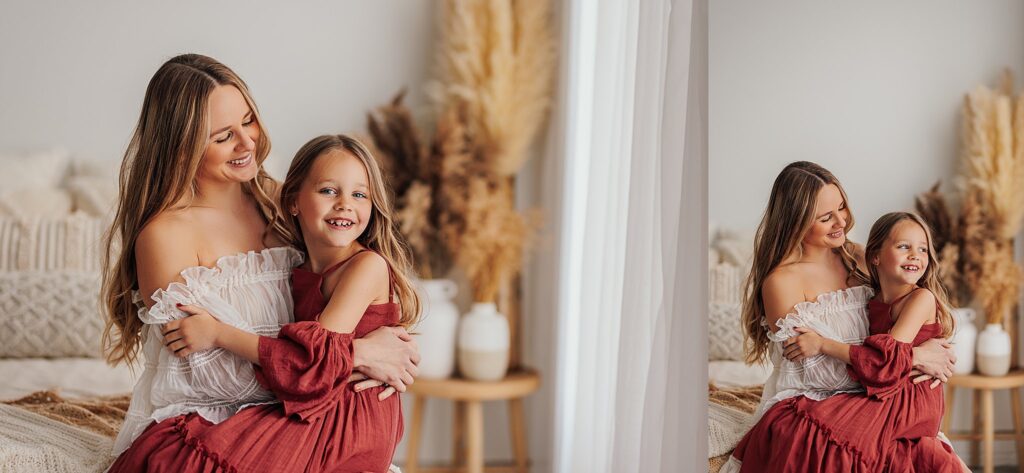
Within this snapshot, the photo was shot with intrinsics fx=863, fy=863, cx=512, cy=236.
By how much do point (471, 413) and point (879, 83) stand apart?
2277 mm

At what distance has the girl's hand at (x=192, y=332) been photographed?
4.97ft

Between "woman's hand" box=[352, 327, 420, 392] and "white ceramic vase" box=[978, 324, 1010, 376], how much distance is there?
3.13ft

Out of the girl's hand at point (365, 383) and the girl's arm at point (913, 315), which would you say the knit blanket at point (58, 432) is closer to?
the girl's hand at point (365, 383)

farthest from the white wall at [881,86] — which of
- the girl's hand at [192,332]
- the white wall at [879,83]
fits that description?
the girl's hand at [192,332]

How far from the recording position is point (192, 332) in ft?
4.97

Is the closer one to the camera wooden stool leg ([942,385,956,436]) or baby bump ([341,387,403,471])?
wooden stool leg ([942,385,956,436])

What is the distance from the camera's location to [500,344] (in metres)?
3.10

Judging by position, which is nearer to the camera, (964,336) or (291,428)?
(964,336)

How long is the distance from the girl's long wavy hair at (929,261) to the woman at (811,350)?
0.02 m

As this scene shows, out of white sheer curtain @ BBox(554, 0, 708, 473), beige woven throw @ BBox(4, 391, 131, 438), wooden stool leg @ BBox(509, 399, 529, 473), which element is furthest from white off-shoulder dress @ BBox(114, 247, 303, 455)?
wooden stool leg @ BBox(509, 399, 529, 473)

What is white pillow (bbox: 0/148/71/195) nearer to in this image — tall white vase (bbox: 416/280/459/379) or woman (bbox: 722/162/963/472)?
tall white vase (bbox: 416/280/459/379)

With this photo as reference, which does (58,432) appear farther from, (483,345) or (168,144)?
(483,345)

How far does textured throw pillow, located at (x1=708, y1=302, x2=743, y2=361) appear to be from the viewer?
1.20 metres

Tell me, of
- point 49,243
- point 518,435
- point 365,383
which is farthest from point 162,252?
point 518,435
